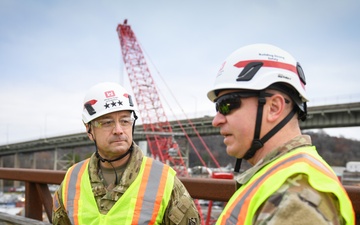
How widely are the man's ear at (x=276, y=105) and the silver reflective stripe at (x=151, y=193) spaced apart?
1326 millimetres

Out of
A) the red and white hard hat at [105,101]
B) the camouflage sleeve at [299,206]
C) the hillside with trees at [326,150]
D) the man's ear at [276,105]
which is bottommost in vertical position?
the hillside with trees at [326,150]

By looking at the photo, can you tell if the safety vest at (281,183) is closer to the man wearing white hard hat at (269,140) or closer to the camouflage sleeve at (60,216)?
the man wearing white hard hat at (269,140)

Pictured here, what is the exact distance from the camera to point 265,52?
1495 millimetres

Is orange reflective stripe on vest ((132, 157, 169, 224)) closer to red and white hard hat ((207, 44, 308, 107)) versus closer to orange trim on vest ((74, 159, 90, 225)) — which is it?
orange trim on vest ((74, 159, 90, 225))

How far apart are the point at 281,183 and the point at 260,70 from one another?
506 millimetres

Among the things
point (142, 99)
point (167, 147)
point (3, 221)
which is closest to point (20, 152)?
point (142, 99)

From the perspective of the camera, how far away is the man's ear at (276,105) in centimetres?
142

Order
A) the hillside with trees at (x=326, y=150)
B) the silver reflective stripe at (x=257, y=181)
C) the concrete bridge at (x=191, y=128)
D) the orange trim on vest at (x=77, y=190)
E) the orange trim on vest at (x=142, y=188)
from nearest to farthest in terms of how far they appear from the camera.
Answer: the silver reflective stripe at (x=257, y=181), the orange trim on vest at (x=142, y=188), the orange trim on vest at (x=77, y=190), the concrete bridge at (x=191, y=128), the hillside with trees at (x=326, y=150)

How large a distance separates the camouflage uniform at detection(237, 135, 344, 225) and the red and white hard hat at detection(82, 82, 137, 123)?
190cm

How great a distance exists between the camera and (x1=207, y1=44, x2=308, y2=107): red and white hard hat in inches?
56.6

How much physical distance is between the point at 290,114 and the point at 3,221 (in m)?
3.45

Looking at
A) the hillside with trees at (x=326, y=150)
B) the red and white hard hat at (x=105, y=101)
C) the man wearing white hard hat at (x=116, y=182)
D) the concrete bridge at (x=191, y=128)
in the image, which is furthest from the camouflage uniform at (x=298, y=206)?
the hillside with trees at (x=326, y=150)

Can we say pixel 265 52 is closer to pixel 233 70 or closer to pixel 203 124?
pixel 233 70

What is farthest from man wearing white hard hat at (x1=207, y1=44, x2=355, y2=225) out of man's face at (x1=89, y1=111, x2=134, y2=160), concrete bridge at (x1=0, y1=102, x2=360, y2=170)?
concrete bridge at (x1=0, y1=102, x2=360, y2=170)
